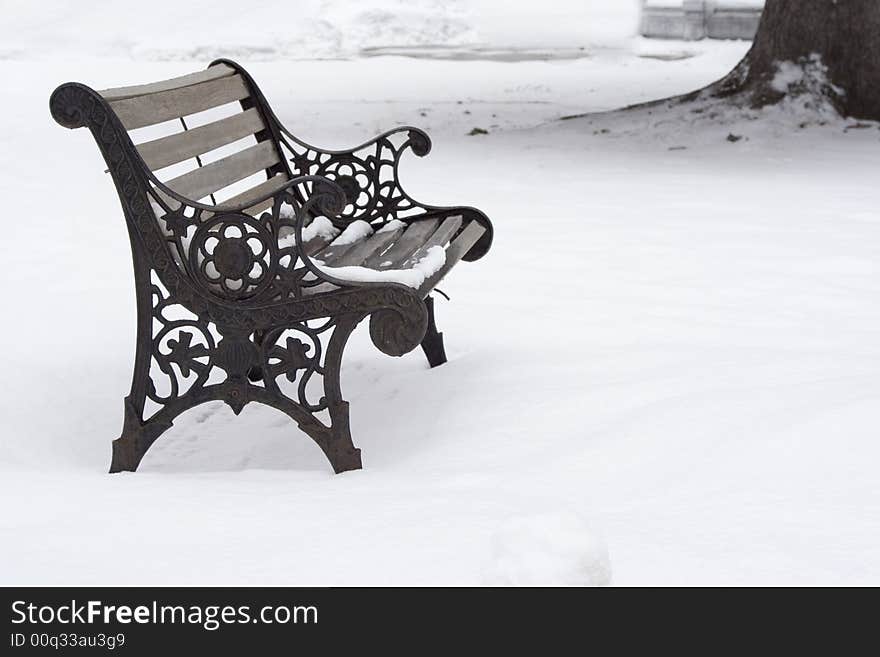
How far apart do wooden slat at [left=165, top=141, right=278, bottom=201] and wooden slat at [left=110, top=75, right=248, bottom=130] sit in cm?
19

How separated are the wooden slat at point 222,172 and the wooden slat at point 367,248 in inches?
17.4

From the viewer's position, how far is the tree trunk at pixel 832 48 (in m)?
9.70

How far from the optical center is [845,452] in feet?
11.0

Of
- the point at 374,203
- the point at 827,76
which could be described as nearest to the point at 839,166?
the point at 827,76

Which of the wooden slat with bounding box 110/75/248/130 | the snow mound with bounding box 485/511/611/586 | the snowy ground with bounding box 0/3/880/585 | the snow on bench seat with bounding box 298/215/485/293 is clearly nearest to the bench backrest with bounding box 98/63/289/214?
the wooden slat with bounding box 110/75/248/130

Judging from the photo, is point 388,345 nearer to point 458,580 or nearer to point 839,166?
point 458,580

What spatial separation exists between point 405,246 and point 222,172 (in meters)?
0.65

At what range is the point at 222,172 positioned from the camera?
4.24m

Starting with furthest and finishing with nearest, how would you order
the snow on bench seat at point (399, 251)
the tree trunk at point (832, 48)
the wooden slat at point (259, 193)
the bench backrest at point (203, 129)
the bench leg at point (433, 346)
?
the tree trunk at point (832, 48) → the bench leg at point (433, 346) → the wooden slat at point (259, 193) → the bench backrest at point (203, 129) → the snow on bench seat at point (399, 251)

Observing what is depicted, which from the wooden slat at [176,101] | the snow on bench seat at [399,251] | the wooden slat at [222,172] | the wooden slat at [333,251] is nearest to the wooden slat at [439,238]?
the snow on bench seat at [399,251]

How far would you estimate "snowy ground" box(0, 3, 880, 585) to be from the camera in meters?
2.84

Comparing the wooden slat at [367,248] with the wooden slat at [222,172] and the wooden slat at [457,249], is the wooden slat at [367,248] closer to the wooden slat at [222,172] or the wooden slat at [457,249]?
the wooden slat at [457,249]

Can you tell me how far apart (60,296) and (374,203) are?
165 centimetres

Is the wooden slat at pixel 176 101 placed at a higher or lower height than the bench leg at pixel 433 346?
higher
